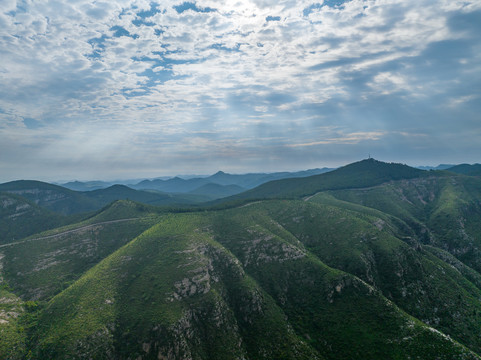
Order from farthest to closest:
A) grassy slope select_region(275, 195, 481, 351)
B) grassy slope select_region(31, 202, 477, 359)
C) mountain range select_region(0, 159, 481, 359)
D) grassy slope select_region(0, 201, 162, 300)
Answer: grassy slope select_region(0, 201, 162, 300) < grassy slope select_region(275, 195, 481, 351) < mountain range select_region(0, 159, 481, 359) < grassy slope select_region(31, 202, 477, 359)

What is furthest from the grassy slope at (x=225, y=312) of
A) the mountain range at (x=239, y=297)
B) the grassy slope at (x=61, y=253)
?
the grassy slope at (x=61, y=253)

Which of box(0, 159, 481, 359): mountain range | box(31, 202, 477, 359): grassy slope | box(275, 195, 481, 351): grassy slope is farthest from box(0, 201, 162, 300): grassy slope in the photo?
box(275, 195, 481, 351): grassy slope

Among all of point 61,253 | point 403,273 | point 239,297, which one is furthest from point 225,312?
point 61,253

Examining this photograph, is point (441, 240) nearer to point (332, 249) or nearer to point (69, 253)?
point (332, 249)

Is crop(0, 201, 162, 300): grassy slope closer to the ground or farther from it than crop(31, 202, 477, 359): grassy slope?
farther from it

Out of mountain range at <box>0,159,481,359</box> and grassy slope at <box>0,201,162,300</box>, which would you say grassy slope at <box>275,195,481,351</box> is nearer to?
mountain range at <box>0,159,481,359</box>

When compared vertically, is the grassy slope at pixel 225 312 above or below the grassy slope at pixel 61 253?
below

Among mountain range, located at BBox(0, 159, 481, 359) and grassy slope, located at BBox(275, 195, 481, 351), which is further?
grassy slope, located at BBox(275, 195, 481, 351)

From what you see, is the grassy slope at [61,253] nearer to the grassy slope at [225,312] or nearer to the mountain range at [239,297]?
the mountain range at [239,297]

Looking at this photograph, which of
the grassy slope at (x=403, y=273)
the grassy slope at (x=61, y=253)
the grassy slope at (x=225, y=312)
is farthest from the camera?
the grassy slope at (x=61, y=253)

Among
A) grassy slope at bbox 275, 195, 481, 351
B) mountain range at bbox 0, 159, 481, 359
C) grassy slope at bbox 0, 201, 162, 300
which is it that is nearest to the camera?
mountain range at bbox 0, 159, 481, 359
